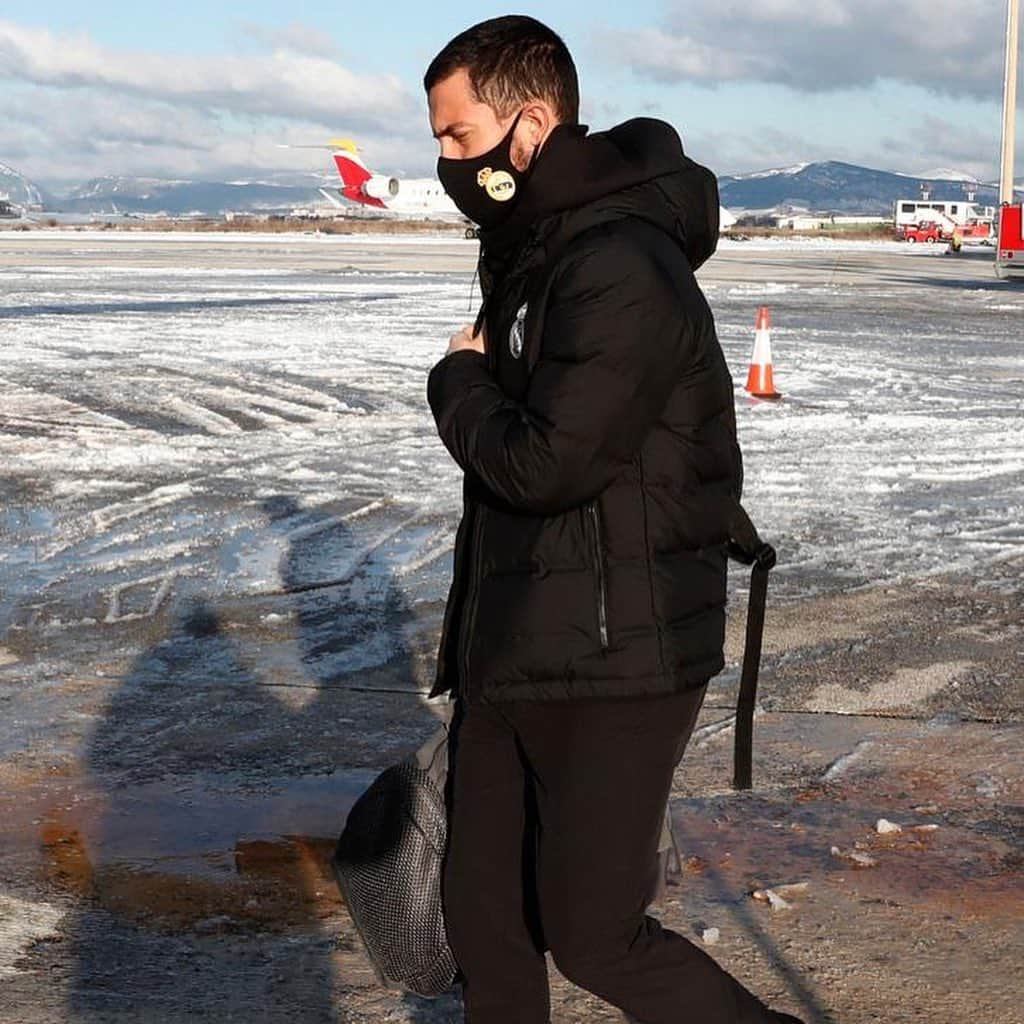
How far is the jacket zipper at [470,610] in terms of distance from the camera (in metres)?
2.51

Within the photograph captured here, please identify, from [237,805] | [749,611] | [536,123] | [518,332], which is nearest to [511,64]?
[536,123]

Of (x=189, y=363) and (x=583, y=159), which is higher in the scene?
(x=583, y=159)

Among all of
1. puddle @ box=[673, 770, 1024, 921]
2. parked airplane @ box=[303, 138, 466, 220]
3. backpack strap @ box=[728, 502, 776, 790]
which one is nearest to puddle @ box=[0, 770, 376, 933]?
puddle @ box=[673, 770, 1024, 921]

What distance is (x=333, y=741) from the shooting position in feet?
16.6

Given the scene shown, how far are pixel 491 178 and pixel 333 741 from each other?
291 cm

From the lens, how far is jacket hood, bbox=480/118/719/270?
241cm

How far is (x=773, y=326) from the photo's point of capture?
818 inches

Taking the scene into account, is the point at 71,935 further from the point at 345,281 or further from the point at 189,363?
the point at 345,281

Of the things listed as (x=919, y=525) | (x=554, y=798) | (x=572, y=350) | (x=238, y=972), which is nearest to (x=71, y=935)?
(x=238, y=972)

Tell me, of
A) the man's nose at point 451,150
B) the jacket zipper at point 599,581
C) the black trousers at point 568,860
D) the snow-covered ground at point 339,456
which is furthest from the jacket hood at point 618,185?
the snow-covered ground at point 339,456

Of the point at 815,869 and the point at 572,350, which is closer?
the point at 572,350

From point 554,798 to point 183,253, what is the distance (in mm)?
48395

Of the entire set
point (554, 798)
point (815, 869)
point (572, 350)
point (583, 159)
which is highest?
point (583, 159)

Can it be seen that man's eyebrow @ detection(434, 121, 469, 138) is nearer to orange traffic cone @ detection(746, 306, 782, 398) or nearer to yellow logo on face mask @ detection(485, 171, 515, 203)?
yellow logo on face mask @ detection(485, 171, 515, 203)
